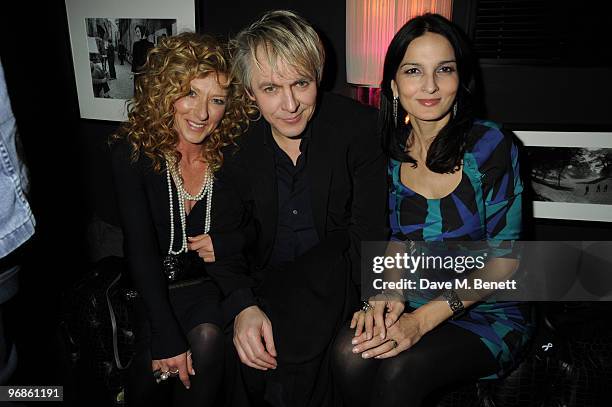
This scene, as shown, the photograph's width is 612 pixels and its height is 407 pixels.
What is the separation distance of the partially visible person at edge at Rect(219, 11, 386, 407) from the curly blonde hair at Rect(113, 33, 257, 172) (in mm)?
72

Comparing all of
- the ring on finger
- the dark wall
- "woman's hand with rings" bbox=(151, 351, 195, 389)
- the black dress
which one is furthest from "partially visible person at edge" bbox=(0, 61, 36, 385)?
the dark wall

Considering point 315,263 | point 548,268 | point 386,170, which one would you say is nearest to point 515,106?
point 548,268

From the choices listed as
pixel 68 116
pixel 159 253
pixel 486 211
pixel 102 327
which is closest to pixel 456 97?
pixel 486 211

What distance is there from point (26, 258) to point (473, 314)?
2.55 metres

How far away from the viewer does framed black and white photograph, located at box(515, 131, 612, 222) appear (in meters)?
2.40

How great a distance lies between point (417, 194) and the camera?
184 centimetres

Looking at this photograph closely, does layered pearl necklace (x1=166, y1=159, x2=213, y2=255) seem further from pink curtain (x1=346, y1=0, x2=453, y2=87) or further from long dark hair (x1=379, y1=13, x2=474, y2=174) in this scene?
pink curtain (x1=346, y1=0, x2=453, y2=87)

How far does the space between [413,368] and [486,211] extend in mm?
652

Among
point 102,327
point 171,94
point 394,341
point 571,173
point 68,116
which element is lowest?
point 102,327

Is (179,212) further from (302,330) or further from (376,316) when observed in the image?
(376,316)

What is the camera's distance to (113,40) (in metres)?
2.88

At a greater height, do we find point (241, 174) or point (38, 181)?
point (241, 174)

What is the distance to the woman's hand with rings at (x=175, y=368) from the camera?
65.3 inches

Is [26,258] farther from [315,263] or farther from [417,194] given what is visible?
[417,194]
